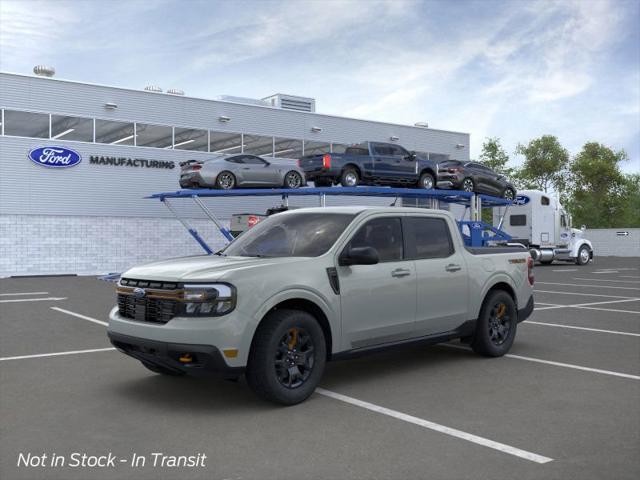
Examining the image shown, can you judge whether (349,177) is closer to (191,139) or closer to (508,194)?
(508,194)

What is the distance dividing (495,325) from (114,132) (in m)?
24.3

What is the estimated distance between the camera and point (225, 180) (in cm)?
2456

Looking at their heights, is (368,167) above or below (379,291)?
above

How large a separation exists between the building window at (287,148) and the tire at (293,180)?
8.04m

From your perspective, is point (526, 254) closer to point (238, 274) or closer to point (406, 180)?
point (238, 274)

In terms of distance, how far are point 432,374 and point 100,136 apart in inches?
975

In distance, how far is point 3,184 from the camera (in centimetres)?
2658

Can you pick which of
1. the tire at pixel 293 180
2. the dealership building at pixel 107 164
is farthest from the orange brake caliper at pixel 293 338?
the dealership building at pixel 107 164

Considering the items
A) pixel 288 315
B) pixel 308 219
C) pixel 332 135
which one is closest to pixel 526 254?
pixel 308 219

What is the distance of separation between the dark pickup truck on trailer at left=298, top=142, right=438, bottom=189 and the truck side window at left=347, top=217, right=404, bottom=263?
613 inches

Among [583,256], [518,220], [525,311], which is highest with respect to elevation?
[518,220]

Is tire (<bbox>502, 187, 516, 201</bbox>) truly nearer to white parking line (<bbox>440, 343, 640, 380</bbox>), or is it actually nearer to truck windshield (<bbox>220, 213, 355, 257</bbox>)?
white parking line (<bbox>440, 343, 640, 380</bbox>)

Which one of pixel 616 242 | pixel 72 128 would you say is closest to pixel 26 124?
pixel 72 128

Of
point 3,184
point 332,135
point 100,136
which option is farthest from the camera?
point 332,135
